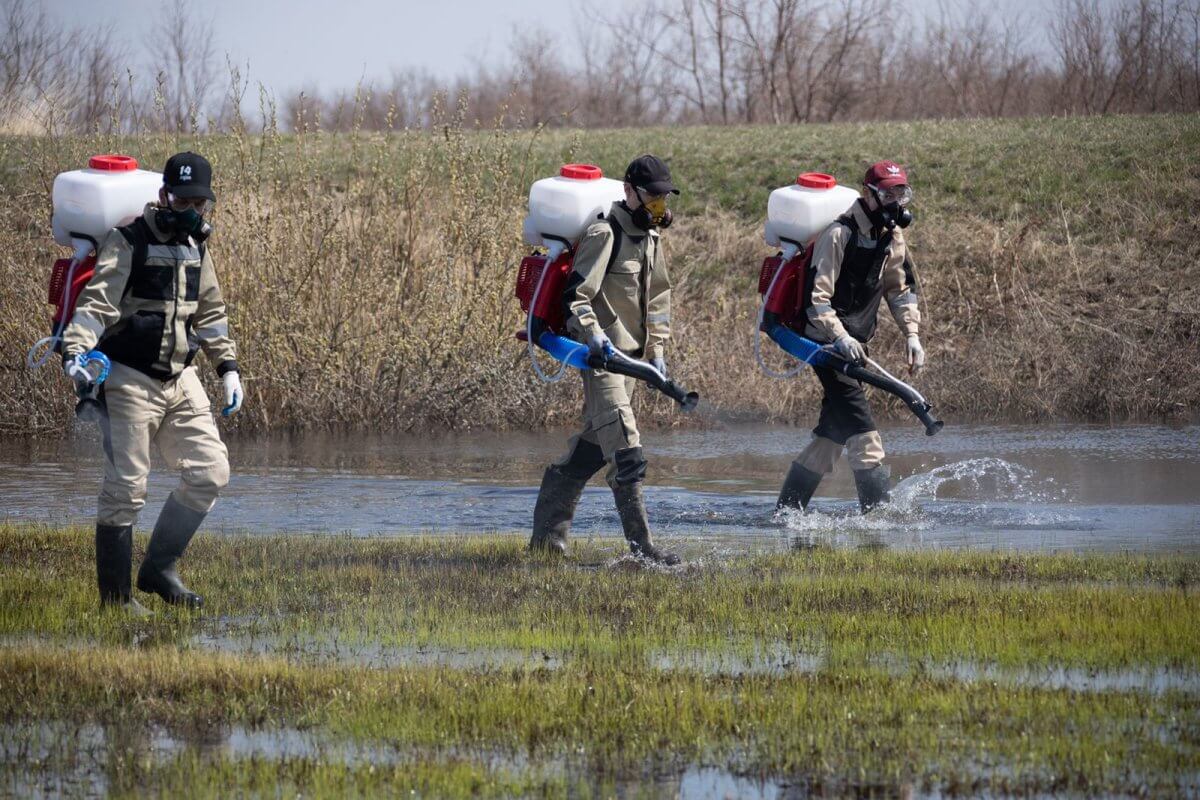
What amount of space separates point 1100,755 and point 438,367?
1123 cm

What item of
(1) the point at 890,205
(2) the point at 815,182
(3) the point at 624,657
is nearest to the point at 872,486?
(1) the point at 890,205

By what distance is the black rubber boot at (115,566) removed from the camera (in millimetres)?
6898

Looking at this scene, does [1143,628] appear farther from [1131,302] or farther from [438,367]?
[1131,302]

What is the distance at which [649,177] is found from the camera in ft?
26.0

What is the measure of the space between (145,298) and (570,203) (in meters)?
2.29

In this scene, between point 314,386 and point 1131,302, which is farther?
point 1131,302

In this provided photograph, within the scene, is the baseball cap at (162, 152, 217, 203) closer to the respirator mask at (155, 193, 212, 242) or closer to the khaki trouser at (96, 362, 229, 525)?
the respirator mask at (155, 193, 212, 242)

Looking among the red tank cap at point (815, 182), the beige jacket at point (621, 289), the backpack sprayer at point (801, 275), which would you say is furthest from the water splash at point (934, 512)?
the red tank cap at point (815, 182)

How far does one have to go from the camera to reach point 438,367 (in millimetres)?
15328

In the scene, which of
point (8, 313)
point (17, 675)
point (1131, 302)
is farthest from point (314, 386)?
point (1131, 302)

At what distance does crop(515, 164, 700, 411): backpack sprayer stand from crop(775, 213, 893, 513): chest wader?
1.69 meters

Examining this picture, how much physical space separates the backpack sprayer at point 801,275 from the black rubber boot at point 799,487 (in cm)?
76

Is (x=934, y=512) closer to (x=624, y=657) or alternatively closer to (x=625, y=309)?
(x=625, y=309)

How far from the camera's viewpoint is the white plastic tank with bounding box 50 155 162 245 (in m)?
6.76
